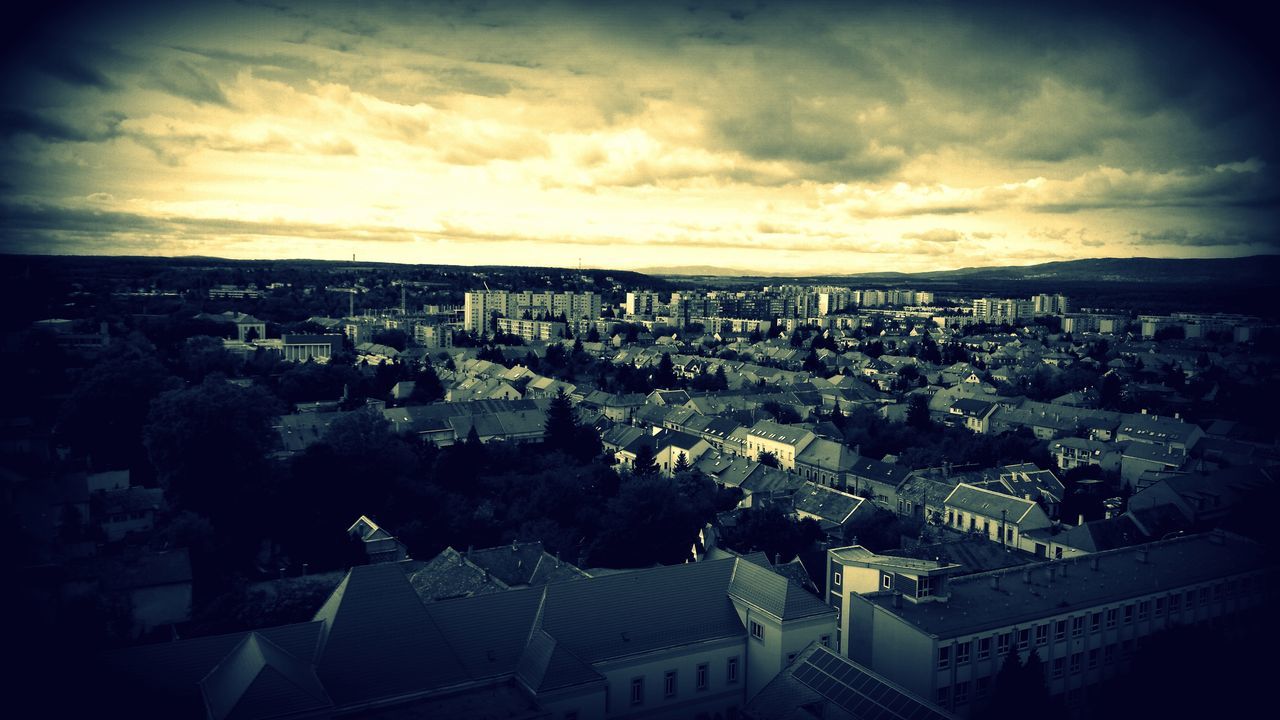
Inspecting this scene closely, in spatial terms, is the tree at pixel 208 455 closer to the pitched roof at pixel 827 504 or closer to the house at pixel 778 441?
the pitched roof at pixel 827 504

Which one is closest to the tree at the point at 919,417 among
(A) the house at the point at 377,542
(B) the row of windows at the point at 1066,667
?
(B) the row of windows at the point at 1066,667

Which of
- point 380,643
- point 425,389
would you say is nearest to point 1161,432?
point 380,643

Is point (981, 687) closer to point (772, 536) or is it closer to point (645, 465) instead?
point (772, 536)

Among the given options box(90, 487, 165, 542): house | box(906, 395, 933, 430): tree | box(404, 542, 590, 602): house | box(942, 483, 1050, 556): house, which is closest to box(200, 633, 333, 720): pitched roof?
box(404, 542, 590, 602): house

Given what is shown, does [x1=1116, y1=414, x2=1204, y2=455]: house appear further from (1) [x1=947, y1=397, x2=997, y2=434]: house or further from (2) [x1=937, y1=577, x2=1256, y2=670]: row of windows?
(2) [x1=937, y1=577, x2=1256, y2=670]: row of windows

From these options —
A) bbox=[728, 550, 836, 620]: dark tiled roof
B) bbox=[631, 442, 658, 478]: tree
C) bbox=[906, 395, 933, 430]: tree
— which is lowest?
bbox=[631, 442, 658, 478]: tree

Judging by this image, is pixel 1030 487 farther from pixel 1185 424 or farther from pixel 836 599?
pixel 836 599

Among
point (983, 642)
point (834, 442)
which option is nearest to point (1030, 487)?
point (834, 442)
